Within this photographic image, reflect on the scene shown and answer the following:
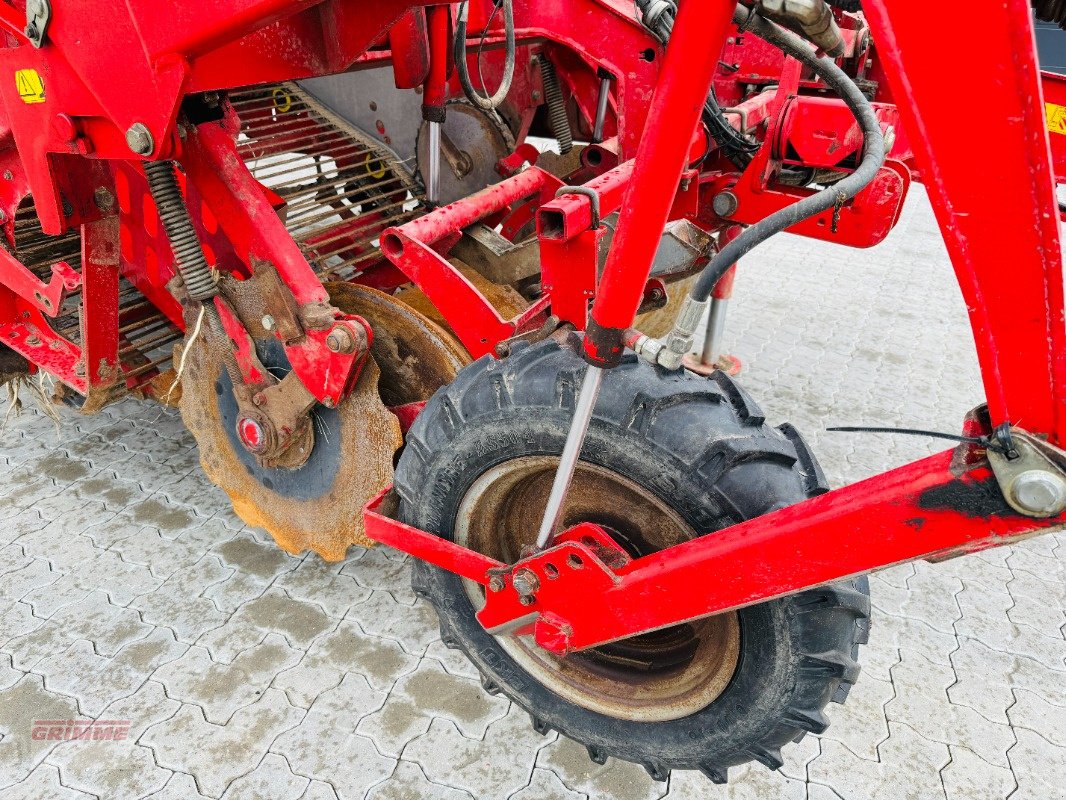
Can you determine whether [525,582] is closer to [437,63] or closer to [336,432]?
[336,432]

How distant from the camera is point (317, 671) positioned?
216 centimetres

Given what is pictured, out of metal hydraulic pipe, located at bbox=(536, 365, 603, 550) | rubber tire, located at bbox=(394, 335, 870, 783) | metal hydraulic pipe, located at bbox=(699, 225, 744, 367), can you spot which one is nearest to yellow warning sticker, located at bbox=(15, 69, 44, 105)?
rubber tire, located at bbox=(394, 335, 870, 783)

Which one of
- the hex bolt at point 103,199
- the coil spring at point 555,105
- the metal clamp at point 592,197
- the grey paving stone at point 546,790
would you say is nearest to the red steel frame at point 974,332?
the metal clamp at point 592,197

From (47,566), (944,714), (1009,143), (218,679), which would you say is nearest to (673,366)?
(1009,143)

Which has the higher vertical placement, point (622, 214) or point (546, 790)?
point (622, 214)

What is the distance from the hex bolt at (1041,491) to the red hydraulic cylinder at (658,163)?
1.90 feet

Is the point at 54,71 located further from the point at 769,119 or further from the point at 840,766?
the point at 840,766

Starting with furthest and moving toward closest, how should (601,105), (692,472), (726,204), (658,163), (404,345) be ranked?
(601,105)
(726,204)
(404,345)
(692,472)
(658,163)

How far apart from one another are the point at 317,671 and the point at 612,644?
36.3 inches

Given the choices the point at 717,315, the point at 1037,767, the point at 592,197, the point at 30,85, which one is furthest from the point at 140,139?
the point at 1037,767

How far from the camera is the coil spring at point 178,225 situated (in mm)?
1846

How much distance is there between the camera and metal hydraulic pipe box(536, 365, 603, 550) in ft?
4.17

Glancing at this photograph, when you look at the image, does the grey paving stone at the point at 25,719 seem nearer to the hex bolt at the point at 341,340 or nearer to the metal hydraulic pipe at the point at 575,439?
the hex bolt at the point at 341,340

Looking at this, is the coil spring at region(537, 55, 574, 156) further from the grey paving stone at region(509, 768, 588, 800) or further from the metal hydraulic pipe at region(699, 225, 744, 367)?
the grey paving stone at region(509, 768, 588, 800)
